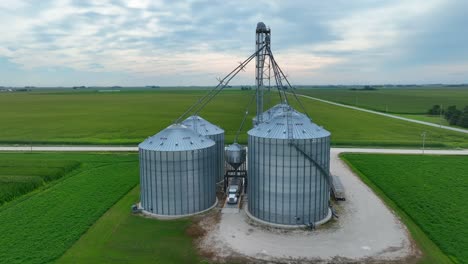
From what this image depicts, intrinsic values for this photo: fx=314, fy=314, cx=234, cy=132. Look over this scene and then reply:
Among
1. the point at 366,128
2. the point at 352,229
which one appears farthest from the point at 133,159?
the point at 366,128

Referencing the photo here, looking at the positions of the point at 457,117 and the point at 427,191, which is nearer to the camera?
the point at 427,191

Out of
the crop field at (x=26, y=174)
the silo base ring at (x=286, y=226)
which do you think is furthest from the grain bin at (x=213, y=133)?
the crop field at (x=26, y=174)

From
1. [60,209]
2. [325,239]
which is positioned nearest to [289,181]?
[325,239]

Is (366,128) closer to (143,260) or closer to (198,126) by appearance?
(198,126)

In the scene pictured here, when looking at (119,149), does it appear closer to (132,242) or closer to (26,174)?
(26,174)

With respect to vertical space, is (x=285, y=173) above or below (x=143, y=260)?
above
